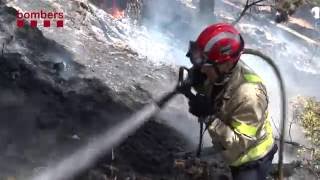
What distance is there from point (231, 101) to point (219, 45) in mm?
393

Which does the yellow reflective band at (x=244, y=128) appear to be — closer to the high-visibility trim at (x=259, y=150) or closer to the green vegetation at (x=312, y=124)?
the high-visibility trim at (x=259, y=150)

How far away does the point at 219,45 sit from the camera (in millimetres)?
3541

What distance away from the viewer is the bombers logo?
35.4 feet

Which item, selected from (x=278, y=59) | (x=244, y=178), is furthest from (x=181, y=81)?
(x=278, y=59)

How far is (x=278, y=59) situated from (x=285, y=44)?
1.36m

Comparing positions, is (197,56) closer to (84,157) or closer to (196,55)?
(196,55)

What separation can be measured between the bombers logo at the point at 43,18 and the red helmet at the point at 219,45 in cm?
752

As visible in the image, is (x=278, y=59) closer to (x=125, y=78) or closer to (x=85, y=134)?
(x=125, y=78)

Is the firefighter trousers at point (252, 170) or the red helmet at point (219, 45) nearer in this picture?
the red helmet at point (219, 45)

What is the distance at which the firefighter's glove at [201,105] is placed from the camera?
3693mm

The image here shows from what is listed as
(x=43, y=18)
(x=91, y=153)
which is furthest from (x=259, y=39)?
(x=91, y=153)

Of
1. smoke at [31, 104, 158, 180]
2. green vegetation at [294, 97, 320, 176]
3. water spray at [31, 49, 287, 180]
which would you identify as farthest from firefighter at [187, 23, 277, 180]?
green vegetation at [294, 97, 320, 176]

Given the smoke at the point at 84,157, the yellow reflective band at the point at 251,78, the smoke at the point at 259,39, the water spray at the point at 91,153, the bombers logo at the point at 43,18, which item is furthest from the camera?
the smoke at the point at 259,39

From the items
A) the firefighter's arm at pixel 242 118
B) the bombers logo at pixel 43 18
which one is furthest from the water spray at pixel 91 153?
the bombers logo at pixel 43 18
